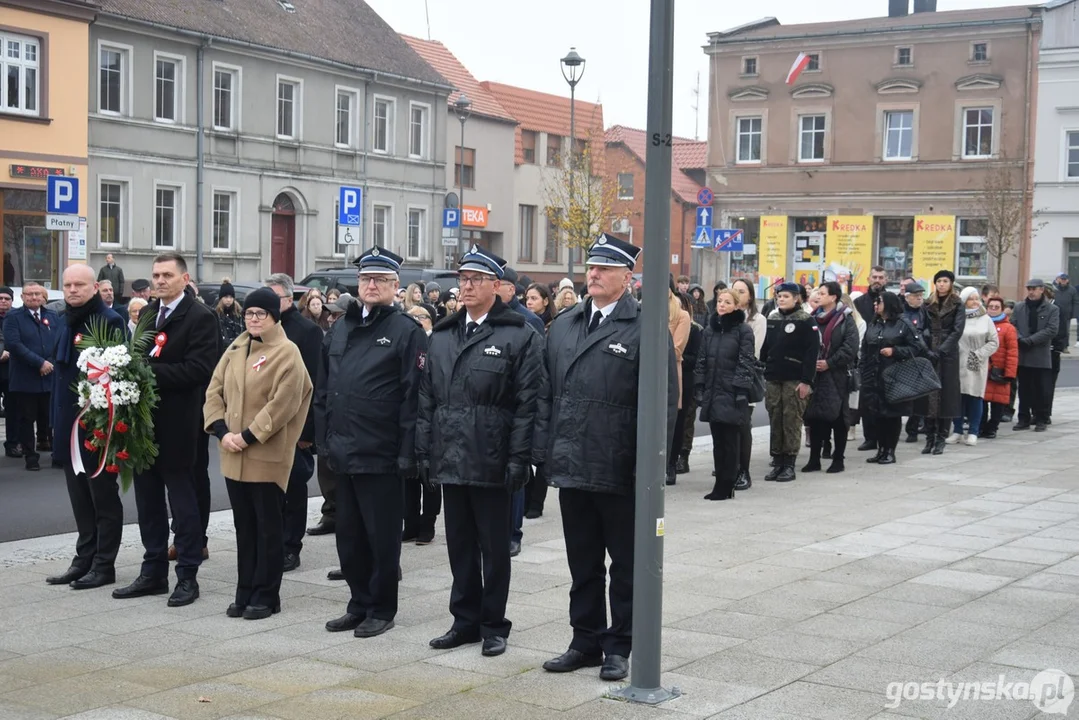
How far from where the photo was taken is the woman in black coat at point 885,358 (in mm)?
15258

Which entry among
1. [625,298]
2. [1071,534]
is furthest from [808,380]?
[625,298]

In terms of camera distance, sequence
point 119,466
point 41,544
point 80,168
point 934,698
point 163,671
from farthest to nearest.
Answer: point 80,168 < point 41,544 < point 119,466 < point 163,671 < point 934,698

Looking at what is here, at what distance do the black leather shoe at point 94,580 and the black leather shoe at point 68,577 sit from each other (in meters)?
0.05

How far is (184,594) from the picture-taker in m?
8.23

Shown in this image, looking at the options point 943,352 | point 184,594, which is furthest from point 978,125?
point 184,594

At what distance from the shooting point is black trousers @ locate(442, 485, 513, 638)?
7148 millimetres

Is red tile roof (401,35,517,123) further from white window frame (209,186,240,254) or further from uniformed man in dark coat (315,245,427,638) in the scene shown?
uniformed man in dark coat (315,245,427,638)

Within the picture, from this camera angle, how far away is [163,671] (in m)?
6.67

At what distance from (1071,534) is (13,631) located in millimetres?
7897

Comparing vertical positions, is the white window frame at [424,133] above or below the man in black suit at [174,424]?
above

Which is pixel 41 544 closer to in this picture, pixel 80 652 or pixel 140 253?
pixel 80 652

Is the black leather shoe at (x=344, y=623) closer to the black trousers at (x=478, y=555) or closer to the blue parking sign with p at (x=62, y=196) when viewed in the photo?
the black trousers at (x=478, y=555)

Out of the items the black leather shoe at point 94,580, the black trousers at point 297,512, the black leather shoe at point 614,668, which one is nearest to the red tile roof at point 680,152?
the black trousers at point 297,512

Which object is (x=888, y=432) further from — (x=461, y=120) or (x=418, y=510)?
(x=461, y=120)
